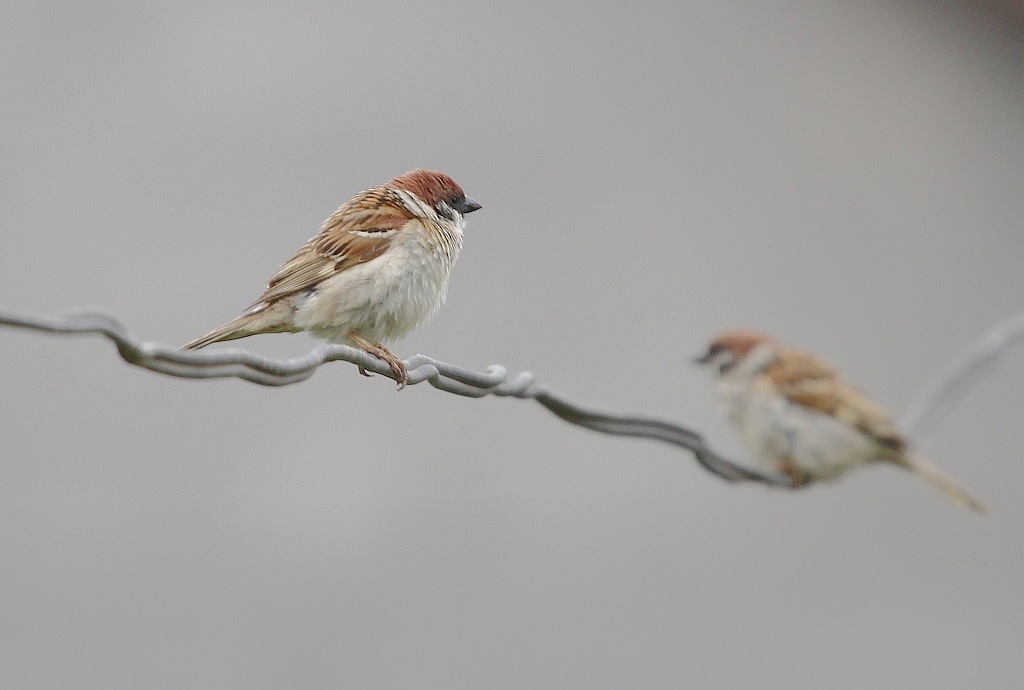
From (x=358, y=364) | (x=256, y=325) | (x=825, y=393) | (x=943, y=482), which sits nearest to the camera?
(x=358, y=364)

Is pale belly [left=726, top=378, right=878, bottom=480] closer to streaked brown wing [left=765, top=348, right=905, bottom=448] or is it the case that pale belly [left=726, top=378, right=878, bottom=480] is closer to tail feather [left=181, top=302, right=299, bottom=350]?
streaked brown wing [left=765, top=348, right=905, bottom=448]

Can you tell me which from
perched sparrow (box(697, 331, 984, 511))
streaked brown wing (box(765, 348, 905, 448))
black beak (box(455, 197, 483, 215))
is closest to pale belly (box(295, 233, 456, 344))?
black beak (box(455, 197, 483, 215))

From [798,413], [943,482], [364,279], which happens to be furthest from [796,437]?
[364,279]

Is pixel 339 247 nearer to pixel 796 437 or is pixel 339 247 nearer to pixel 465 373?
pixel 465 373

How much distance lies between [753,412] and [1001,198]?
539cm

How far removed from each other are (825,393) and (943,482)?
532 millimetres

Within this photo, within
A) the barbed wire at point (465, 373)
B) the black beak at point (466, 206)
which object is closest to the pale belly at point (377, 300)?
the black beak at point (466, 206)

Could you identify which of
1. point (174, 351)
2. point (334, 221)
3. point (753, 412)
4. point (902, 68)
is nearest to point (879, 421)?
point (753, 412)

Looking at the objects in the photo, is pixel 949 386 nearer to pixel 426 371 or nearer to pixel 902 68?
pixel 426 371

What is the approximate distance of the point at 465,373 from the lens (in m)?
2.06

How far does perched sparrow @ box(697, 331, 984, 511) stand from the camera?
9.63ft

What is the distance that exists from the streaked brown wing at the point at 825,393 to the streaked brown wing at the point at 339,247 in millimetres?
1113

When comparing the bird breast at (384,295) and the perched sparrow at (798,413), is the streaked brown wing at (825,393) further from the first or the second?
the bird breast at (384,295)

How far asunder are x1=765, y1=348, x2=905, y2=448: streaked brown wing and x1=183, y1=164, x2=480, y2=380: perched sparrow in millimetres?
971
